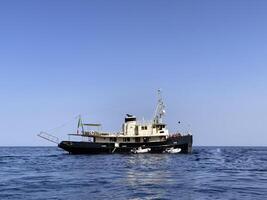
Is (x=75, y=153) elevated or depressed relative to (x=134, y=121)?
depressed

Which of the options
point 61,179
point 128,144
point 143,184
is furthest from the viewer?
point 128,144

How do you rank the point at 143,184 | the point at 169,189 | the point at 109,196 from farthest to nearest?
the point at 143,184
the point at 169,189
the point at 109,196

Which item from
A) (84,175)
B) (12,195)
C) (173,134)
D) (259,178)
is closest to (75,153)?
(173,134)

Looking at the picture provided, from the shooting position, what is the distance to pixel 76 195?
1314 inches

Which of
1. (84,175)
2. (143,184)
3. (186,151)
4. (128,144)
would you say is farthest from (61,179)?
(186,151)

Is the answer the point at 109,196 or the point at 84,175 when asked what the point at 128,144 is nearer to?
the point at 84,175

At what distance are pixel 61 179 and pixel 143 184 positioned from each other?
974 cm

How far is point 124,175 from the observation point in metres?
48.8

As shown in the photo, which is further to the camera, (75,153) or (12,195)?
(75,153)

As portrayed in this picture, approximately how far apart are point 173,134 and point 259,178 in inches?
2042

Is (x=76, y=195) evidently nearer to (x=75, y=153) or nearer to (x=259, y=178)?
(x=259, y=178)

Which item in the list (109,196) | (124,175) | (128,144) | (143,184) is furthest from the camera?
(128,144)

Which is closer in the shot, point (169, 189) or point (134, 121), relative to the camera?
point (169, 189)

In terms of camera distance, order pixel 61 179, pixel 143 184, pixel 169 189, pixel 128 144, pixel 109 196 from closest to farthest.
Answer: pixel 109 196, pixel 169 189, pixel 143 184, pixel 61 179, pixel 128 144
